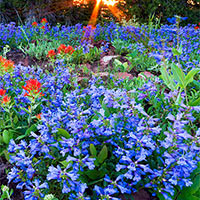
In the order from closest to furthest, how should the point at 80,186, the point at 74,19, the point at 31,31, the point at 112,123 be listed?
the point at 80,186
the point at 112,123
the point at 31,31
the point at 74,19

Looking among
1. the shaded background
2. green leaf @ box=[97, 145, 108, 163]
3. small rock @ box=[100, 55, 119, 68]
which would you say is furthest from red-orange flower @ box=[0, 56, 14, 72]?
the shaded background

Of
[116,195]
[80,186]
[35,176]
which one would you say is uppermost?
[80,186]

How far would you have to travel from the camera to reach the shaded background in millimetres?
10219

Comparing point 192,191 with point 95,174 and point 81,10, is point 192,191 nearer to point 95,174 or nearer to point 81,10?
point 95,174

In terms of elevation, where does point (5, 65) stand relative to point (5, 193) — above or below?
above

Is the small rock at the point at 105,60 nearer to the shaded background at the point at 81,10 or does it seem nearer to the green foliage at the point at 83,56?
the green foliage at the point at 83,56

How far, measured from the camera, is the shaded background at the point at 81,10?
10219 millimetres

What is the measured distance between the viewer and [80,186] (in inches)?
53.0

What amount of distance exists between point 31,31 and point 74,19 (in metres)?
4.90

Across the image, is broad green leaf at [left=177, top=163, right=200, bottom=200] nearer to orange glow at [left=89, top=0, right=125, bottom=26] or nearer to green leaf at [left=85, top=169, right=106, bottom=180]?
green leaf at [left=85, top=169, right=106, bottom=180]

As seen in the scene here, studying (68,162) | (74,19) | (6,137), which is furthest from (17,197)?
(74,19)

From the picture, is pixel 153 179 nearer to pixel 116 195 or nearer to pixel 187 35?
pixel 116 195

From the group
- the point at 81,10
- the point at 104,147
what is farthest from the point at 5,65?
the point at 81,10

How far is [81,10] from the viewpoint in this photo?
10992 mm
